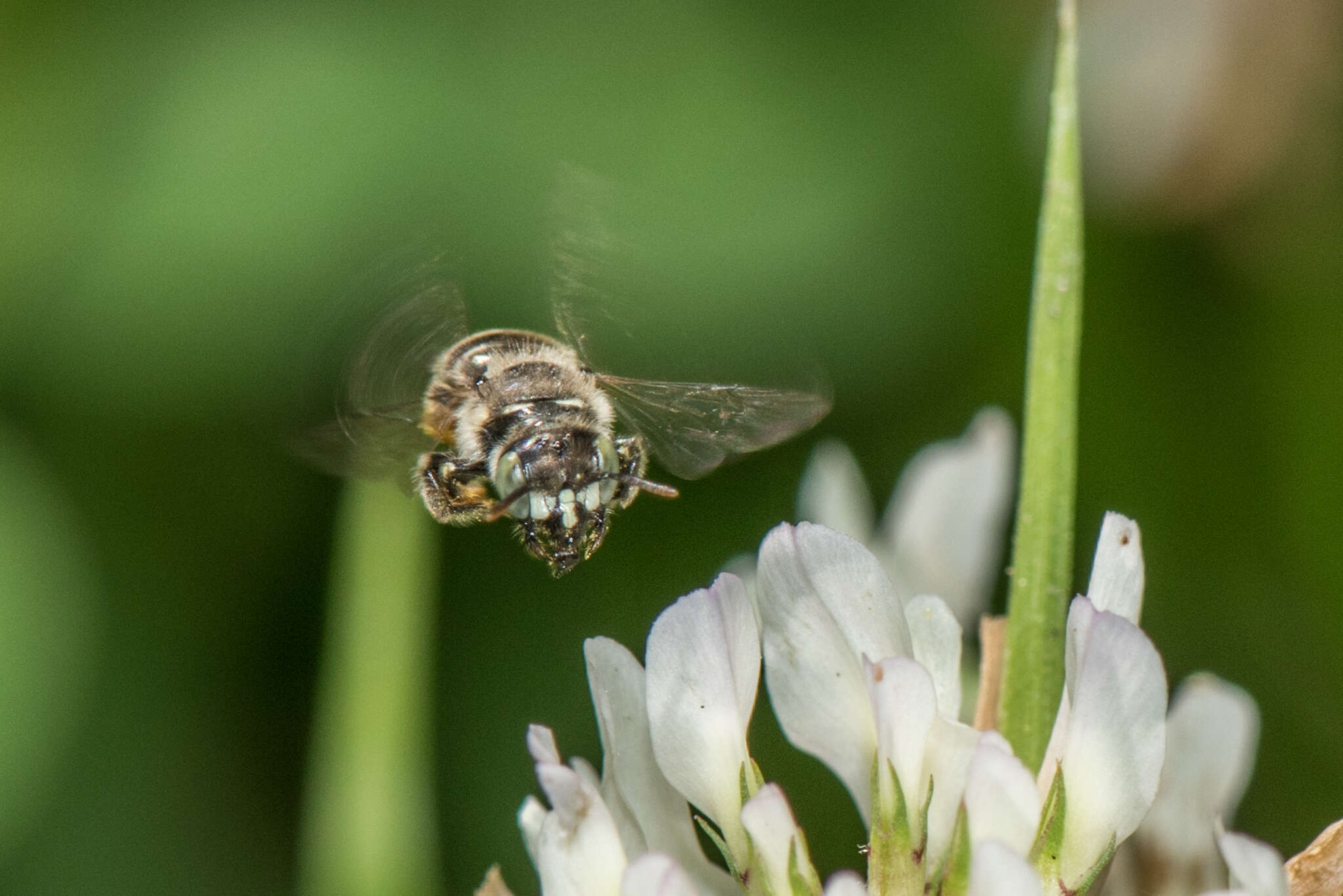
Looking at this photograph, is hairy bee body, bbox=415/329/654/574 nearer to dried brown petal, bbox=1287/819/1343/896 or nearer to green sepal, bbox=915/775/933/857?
green sepal, bbox=915/775/933/857

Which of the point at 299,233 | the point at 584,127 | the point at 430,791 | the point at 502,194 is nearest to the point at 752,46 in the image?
the point at 584,127

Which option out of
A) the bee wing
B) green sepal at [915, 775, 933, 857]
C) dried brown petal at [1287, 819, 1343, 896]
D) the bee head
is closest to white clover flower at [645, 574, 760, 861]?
green sepal at [915, 775, 933, 857]

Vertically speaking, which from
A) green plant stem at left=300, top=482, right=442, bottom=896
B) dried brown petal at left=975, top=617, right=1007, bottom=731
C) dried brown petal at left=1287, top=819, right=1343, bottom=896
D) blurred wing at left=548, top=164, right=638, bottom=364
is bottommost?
dried brown petal at left=1287, top=819, right=1343, bottom=896

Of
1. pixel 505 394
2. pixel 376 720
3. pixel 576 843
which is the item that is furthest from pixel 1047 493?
pixel 376 720

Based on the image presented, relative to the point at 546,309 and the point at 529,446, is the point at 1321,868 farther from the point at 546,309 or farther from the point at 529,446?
the point at 546,309

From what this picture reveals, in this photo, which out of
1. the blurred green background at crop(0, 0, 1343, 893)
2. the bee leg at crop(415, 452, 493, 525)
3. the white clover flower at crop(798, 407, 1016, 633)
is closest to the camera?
the bee leg at crop(415, 452, 493, 525)

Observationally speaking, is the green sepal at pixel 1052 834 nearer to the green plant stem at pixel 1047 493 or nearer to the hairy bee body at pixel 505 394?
the green plant stem at pixel 1047 493

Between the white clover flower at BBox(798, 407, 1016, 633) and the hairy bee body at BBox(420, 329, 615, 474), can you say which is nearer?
the hairy bee body at BBox(420, 329, 615, 474)
